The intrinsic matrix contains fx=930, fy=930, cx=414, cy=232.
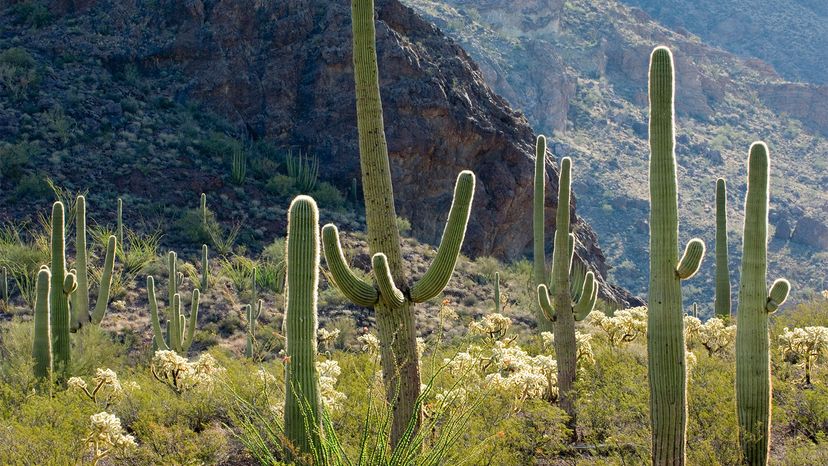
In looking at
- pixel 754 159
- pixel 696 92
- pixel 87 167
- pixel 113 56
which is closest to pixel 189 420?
pixel 754 159

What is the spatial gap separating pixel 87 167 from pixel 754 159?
20310 mm

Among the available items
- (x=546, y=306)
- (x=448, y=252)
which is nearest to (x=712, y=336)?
(x=546, y=306)

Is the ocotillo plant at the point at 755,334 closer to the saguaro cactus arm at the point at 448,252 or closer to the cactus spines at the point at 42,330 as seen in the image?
the saguaro cactus arm at the point at 448,252

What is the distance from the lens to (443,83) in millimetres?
29938

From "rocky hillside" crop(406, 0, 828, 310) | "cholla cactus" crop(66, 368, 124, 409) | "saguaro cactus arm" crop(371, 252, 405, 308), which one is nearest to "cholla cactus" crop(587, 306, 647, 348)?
"saguaro cactus arm" crop(371, 252, 405, 308)

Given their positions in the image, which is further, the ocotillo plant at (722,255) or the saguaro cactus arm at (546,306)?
the ocotillo plant at (722,255)

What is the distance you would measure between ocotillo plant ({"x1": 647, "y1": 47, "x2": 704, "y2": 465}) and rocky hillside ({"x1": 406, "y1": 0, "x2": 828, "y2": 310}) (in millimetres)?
39189

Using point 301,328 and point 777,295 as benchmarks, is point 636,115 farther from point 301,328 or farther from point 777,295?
point 301,328

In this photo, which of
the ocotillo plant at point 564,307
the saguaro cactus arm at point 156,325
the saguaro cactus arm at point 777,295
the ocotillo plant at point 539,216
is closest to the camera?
the saguaro cactus arm at point 777,295

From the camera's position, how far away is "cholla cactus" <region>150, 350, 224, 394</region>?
9.35 m

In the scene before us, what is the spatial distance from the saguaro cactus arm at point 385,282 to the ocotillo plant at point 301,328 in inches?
19.0

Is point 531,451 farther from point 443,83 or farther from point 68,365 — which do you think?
Answer: point 443,83

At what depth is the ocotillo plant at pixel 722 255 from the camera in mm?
13953

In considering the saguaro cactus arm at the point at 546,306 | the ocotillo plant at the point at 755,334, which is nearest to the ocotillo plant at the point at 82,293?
the saguaro cactus arm at the point at 546,306
